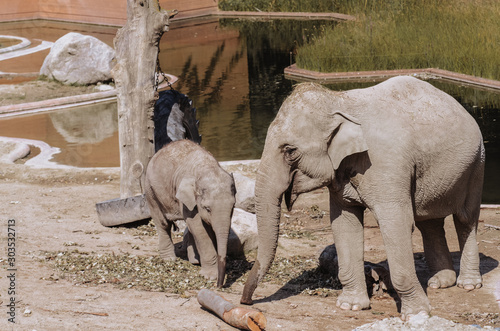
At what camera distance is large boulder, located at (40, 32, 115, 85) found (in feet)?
67.2

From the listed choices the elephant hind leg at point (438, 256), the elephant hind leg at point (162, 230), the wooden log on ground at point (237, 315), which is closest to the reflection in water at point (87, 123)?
the elephant hind leg at point (162, 230)

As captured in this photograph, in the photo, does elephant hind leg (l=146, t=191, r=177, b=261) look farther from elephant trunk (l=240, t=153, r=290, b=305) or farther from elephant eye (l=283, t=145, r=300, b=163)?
elephant eye (l=283, t=145, r=300, b=163)

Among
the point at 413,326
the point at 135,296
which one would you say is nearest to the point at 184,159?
the point at 135,296

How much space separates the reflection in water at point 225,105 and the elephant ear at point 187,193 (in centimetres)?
530

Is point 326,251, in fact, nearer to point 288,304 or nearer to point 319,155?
point 288,304

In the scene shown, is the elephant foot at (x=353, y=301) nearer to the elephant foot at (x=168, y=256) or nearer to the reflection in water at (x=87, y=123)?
the elephant foot at (x=168, y=256)

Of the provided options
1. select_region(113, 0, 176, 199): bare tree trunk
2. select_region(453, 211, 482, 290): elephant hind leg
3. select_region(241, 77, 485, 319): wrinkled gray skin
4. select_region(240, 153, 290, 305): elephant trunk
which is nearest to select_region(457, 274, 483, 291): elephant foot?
select_region(453, 211, 482, 290): elephant hind leg

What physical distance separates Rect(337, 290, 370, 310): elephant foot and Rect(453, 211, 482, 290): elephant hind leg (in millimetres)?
1108

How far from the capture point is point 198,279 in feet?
26.9

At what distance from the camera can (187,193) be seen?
27.0ft

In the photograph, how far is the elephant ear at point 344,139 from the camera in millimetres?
6531

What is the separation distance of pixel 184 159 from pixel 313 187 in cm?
237

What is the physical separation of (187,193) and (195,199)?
10cm

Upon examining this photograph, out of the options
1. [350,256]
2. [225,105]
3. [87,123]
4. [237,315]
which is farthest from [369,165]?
[225,105]
